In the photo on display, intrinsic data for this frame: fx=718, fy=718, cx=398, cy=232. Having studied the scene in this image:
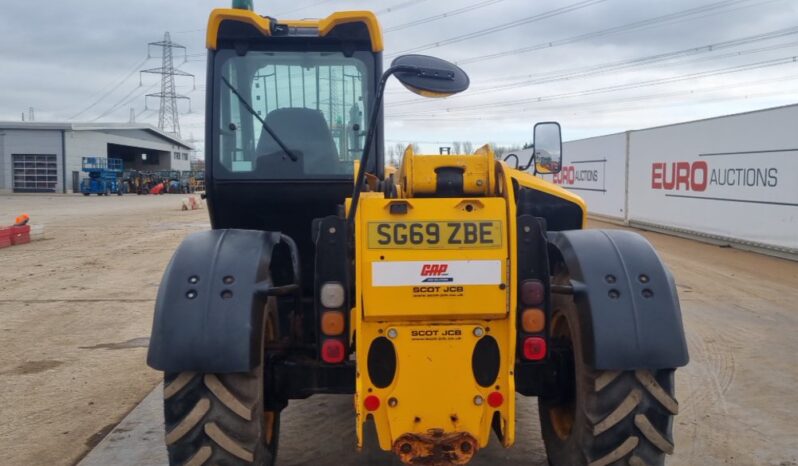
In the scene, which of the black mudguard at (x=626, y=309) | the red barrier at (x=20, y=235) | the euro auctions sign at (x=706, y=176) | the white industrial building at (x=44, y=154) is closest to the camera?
the black mudguard at (x=626, y=309)

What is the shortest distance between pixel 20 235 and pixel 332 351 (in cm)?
1673

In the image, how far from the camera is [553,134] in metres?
5.13

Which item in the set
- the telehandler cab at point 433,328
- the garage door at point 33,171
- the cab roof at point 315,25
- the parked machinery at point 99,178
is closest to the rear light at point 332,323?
the telehandler cab at point 433,328

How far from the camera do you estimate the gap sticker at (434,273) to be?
10.1 feet

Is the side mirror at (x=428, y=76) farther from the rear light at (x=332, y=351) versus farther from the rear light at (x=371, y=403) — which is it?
the rear light at (x=371, y=403)

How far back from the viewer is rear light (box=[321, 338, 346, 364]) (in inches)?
133

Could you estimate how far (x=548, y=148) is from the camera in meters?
5.12

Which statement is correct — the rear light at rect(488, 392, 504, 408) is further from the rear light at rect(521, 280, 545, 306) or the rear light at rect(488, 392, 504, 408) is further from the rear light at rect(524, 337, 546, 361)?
the rear light at rect(521, 280, 545, 306)

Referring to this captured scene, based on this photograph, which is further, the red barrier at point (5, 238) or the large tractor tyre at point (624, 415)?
the red barrier at point (5, 238)

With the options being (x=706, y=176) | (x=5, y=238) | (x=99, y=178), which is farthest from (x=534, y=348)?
(x=99, y=178)

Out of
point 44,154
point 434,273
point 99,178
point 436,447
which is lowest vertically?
point 436,447

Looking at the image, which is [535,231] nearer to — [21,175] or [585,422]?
[585,422]

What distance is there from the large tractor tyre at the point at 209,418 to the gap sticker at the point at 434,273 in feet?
2.68

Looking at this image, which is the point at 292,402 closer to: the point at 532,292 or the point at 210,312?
the point at 210,312
